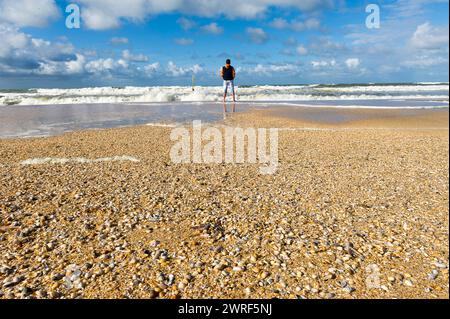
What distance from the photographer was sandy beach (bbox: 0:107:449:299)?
11.2ft

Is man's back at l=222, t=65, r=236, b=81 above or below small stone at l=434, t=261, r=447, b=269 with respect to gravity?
above

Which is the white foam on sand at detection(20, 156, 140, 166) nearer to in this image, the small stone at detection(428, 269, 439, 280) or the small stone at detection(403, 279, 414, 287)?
the small stone at detection(403, 279, 414, 287)

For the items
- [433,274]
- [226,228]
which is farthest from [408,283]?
[226,228]

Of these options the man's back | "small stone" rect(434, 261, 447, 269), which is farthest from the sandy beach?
the man's back

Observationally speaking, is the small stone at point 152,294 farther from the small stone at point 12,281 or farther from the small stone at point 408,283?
the small stone at point 408,283

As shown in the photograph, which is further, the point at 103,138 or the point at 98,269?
the point at 103,138

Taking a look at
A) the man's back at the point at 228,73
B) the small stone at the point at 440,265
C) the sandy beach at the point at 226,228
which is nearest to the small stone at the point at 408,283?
the sandy beach at the point at 226,228

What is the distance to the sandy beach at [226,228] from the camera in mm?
3416

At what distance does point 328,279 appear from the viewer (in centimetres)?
344
